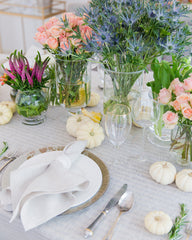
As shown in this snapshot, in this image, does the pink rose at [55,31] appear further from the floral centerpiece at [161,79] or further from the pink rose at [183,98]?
the pink rose at [183,98]

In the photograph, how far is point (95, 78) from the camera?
5.41 feet

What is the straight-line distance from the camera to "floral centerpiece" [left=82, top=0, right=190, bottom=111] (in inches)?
35.6

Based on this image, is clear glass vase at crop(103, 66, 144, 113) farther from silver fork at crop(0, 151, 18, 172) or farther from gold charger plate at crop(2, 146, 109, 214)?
silver fork at crop(0, 151, 18, 172)

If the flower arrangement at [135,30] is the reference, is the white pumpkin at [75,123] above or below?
below

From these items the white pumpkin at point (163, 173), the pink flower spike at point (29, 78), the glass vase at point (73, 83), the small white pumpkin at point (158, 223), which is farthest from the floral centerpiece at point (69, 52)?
the small white pumpkin at point (158, 223)

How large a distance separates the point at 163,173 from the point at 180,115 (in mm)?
182

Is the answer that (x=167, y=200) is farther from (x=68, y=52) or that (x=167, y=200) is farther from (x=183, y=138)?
(x=68, y=52)

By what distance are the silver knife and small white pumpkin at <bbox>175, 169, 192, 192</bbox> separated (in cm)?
16

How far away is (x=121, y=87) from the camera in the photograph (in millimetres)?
1050

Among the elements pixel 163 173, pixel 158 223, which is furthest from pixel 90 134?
pixel 158 223

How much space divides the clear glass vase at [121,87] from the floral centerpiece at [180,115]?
153 mm

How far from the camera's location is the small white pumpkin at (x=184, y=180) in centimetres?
88

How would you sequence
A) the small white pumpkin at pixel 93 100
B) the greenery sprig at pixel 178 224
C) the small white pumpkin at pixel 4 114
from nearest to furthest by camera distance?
the greenery sprig at pixel 178 224 < the small white pumpkin at pixel 4 114 < the small white pumpkin at pixel 93 100

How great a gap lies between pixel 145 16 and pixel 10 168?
2.12ft
